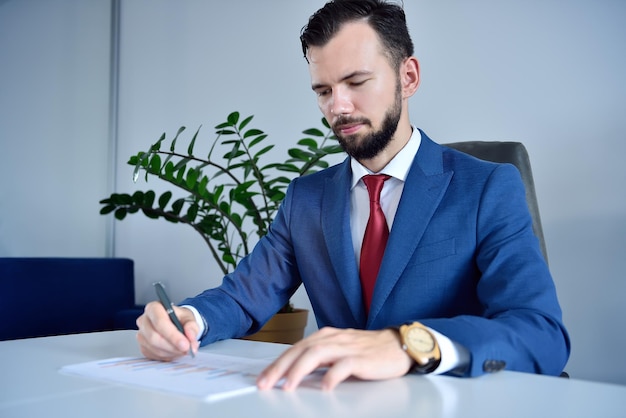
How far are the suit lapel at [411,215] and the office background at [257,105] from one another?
109 centimetres

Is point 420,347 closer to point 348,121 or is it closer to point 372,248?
point 372,248

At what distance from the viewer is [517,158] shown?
180 cm

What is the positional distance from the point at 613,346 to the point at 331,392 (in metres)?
1.86

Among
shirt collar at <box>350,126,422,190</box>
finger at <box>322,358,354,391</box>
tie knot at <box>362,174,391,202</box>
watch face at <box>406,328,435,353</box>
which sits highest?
shirt collar at <box>350,126,422,190</box>

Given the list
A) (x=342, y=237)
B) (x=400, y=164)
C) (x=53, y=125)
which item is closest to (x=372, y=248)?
(x=342, y=237)

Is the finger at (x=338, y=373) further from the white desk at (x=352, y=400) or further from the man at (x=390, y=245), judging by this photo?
the man at (x=390, y=245)

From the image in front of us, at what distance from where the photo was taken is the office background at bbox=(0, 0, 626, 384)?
2.33 metres

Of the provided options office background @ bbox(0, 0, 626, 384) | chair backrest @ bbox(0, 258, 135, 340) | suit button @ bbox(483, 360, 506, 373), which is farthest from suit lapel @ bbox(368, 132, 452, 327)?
chair backrest @ bbox(0, 258, 135, 340)

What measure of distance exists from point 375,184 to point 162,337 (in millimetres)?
695

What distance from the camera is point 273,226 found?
173 cm

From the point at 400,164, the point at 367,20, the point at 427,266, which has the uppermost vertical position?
the point at 367,20

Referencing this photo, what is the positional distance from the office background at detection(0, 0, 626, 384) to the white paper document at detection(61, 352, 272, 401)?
171 centimetres

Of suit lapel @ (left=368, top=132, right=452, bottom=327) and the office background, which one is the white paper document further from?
the office background

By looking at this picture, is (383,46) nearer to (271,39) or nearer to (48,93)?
(271,39)
